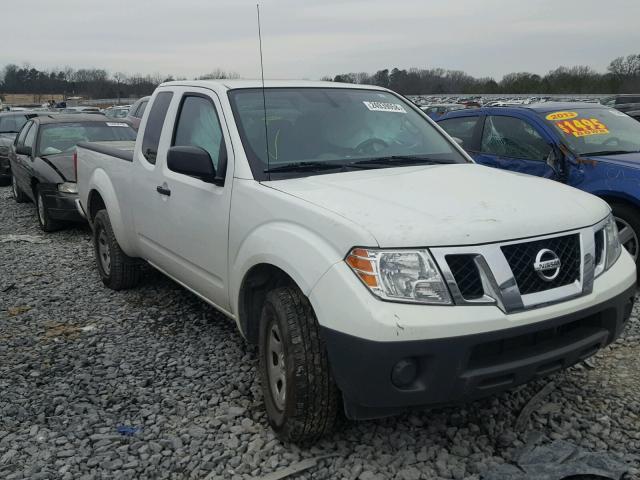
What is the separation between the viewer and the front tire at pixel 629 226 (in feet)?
16.7

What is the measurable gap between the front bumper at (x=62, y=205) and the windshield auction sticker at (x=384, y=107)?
5307 millimetres

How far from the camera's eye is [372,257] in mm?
2375

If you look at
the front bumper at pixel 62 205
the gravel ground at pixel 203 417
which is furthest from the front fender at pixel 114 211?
the front bumper at pixel 62 205

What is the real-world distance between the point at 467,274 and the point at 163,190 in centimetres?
244

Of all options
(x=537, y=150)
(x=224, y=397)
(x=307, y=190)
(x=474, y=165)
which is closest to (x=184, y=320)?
(x=224, y=397)

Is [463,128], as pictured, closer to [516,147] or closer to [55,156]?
[516,147]

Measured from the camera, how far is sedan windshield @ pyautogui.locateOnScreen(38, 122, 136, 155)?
8.97m

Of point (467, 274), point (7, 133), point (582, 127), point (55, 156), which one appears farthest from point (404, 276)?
point (7, 133)

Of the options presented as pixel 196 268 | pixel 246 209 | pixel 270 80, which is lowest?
pixel 196 268

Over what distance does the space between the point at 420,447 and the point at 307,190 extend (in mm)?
1396

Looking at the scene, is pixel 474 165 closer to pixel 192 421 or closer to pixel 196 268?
pixel 196 268

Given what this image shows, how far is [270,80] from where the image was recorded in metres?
4.10

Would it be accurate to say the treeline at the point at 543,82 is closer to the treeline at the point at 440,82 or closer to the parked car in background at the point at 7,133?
the treeline at the point at 440,82

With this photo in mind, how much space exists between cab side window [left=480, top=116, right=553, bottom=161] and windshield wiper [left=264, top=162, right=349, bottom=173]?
129 inches
